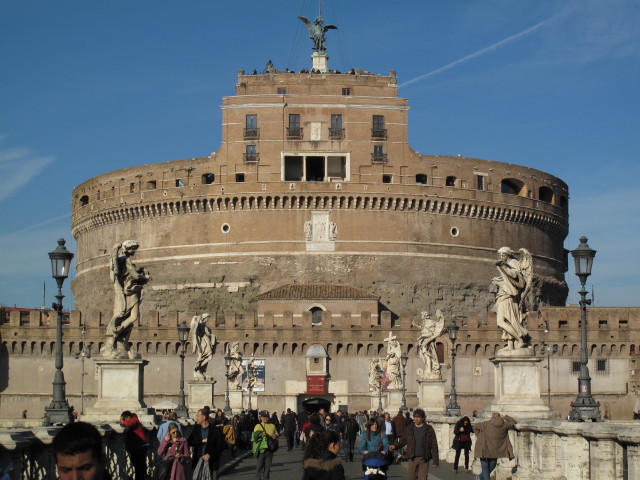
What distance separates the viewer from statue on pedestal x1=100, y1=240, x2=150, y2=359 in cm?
1631

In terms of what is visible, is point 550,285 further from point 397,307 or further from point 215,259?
point 215,259

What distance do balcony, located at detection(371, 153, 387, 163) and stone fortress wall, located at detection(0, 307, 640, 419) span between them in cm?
966

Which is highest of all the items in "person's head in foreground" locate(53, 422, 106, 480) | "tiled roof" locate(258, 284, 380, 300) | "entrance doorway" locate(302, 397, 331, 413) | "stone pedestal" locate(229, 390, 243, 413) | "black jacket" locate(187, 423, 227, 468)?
"tiled roof" locate(258, 284, 380, 300)

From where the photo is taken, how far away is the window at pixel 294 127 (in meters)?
65.7

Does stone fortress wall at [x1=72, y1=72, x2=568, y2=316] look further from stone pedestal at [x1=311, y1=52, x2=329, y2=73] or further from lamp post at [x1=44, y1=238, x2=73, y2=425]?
lamp post at [x1=44, y1=238, x2=73, y2=425]

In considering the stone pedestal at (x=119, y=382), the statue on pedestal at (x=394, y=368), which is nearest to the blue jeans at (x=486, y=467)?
the stone pedestal at (x=119, y=382)

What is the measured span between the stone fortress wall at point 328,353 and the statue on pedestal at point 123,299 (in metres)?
40.9

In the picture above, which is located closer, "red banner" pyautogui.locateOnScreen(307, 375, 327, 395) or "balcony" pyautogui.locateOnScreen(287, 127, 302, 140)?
"red banner" pyautogui.locateOnScreen(307, 375, 327, 395)

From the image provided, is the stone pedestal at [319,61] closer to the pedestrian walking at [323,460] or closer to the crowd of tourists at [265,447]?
the crowd of tourists at [265,447]

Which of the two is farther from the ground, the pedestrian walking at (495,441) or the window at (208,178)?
the window at (208,178)

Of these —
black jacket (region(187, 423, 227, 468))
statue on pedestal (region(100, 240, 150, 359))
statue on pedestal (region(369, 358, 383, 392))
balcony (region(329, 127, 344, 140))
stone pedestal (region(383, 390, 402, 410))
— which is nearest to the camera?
black jacket (region(187, 423, 227, 468))

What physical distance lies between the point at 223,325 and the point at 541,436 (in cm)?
4637

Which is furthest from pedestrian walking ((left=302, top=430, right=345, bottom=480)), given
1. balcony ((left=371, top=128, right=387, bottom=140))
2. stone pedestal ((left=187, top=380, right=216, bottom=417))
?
balcony ((left=371, top=128, right=387, bottom=140))

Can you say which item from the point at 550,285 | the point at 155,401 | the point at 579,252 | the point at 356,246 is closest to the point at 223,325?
the point at 155,401
